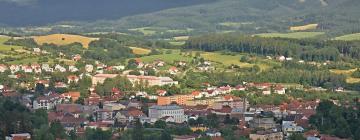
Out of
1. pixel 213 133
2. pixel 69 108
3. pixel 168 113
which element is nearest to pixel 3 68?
pixel 69 108

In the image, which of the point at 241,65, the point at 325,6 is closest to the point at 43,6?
the point at 325,6

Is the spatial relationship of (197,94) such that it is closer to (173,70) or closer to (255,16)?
(173,70)

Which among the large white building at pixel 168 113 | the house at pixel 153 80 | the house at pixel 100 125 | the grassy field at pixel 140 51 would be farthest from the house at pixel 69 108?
the grassy field at pixel 140 51

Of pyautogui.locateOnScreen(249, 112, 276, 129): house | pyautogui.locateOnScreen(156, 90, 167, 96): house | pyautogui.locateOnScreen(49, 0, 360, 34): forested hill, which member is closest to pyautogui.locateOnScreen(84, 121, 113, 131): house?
pyautogui.locateOnScreen(249, 112, 276, 129): house

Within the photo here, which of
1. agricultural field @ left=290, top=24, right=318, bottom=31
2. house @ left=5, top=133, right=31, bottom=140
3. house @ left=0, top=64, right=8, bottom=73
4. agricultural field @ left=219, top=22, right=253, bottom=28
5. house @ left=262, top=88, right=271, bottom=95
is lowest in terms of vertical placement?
agricultural field @ left=219, top=22, right=253, bottom=28

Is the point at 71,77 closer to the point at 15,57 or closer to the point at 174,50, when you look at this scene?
the point at 15,57

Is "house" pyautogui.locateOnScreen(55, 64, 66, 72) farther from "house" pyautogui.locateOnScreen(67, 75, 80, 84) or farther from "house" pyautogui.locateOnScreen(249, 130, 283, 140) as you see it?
"house" pyautogui.locateOnScreen(249, 130, 283, 140)
